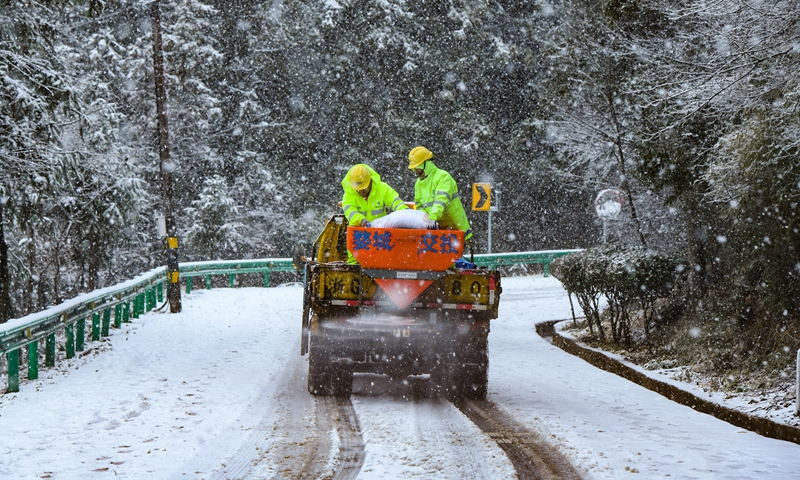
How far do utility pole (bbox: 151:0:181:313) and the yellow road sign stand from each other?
9.15 meters

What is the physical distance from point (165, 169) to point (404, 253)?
11966 millimetres

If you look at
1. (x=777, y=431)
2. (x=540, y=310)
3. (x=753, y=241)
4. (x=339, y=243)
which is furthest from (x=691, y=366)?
(x=540, y=310)

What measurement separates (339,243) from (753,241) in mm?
5277

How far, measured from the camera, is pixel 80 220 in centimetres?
2130

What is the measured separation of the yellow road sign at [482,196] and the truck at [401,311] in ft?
50.1

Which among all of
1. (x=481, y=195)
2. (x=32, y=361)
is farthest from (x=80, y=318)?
(x=481, y=195)

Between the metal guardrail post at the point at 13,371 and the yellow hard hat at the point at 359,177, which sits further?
the yellow hard hat at the point at 359,177

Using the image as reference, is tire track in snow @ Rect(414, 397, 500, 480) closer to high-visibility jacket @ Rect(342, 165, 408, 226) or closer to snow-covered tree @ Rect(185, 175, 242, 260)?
high-visibility jacket @ Rect(342, 165, 408, 226)

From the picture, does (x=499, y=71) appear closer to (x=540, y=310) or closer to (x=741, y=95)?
(x=540, y=310)

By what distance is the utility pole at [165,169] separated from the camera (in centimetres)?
1892

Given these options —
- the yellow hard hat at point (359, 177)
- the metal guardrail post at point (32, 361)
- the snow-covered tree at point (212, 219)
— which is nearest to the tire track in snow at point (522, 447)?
the yellow hard hat at point (359, 177)

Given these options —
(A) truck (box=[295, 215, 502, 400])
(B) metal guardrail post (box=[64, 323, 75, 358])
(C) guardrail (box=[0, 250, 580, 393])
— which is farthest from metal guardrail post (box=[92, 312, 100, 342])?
(A) truck (box=[295, 215, 502, 400])

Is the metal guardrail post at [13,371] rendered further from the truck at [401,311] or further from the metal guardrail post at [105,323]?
the metal guardrail post at [105,323]

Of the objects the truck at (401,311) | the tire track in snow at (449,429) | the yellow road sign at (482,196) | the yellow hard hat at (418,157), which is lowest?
the tire track in snow at (449,429)
